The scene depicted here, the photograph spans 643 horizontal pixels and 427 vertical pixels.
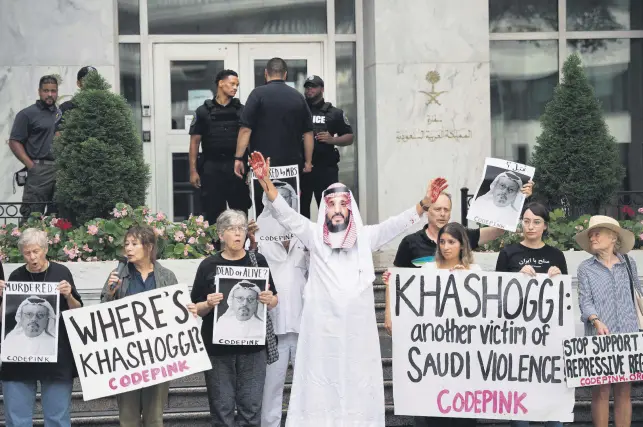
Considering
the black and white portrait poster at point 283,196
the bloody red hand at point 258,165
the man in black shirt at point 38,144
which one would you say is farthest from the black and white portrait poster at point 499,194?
the man in black shirt at point 38,144

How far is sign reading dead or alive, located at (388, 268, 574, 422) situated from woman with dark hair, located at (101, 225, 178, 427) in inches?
66.3

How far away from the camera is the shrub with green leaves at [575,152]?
44.0ft

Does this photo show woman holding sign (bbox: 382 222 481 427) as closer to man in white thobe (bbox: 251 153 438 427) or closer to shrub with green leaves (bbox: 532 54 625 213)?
man in white thobe (bbox: 251 153 438 427)

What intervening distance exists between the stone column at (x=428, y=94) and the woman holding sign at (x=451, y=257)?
562 cm

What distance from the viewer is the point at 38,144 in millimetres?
13500

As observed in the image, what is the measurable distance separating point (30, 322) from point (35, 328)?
6 centimetres

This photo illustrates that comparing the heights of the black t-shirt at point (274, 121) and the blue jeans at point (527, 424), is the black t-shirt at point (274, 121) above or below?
above

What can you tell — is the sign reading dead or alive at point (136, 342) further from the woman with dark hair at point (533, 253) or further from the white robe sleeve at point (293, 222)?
the woman with dark hair at point (533, 253)

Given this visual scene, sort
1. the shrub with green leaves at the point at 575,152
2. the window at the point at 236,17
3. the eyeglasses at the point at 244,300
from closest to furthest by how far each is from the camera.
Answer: the eyeglasses at the point at 244,300 < the shrub with green leaves at the point at 575,152 < the window at the point at 236,17

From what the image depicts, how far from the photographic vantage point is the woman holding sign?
944 cm

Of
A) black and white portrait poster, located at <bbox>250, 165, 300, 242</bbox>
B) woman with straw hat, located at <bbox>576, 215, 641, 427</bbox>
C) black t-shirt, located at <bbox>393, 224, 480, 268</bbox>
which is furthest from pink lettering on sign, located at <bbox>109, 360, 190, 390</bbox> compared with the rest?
woman with straw hat, located at <bbox>576, 215, 641, 427</bbox>

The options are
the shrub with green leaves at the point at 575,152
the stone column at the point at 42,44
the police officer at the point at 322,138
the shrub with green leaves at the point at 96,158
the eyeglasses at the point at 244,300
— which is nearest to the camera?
the eyeglasses at the point at 244,300

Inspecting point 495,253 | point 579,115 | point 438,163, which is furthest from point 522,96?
point 495,253

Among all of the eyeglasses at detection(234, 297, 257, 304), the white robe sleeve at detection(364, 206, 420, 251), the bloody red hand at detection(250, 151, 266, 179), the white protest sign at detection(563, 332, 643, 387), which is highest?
the bloody red hand at detection(250, 151, 266, 179)
